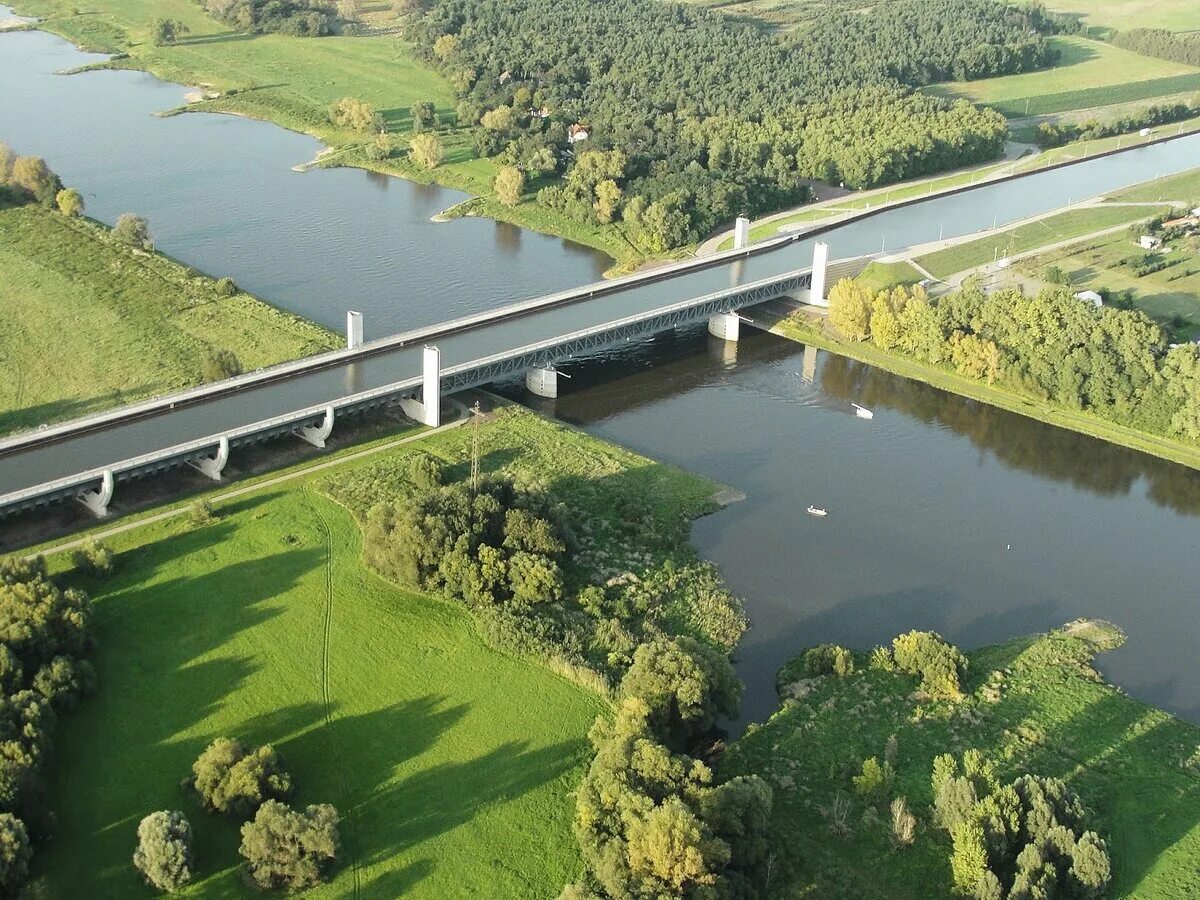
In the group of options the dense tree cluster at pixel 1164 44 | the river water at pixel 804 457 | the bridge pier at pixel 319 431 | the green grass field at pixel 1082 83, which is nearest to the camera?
the river water at pixel 804 457

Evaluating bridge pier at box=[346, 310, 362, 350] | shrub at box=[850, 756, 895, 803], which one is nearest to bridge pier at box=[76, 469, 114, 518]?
bridge pier at box=[346, 310, 362, 350]

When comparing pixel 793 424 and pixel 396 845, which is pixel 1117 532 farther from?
pixel 396 845

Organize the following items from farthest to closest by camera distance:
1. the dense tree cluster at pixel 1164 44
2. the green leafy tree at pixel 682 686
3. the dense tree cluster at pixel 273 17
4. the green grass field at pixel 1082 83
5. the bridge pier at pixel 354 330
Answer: the dense tree cluster at pixel 1164 44, the dense tree cluster at pixel 273 17, the green grass field at pixel 1082 83, the bridge pier at pixel 354 330, the green leafy tree at pixel 682 686

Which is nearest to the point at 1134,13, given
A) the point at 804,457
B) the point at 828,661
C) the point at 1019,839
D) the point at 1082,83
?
the point at 1082,83

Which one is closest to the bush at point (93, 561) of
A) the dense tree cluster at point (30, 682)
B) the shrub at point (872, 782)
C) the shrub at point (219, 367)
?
the dense tree cluster at point (30, 682)

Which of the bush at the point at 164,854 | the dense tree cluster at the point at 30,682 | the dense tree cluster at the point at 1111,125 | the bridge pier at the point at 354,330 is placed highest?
the dense tree cluster at the point at 1111,125

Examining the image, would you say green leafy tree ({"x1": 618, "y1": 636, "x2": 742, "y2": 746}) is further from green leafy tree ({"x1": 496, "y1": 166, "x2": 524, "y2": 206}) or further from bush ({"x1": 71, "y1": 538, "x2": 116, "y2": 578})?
green leafy tree ({"x1": 496, "y1": 166, "x2": 524, "y2": 206})

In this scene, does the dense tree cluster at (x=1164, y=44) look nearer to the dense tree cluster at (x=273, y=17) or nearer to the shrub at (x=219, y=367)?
the dense tree cluster at (x=273, y=17)
